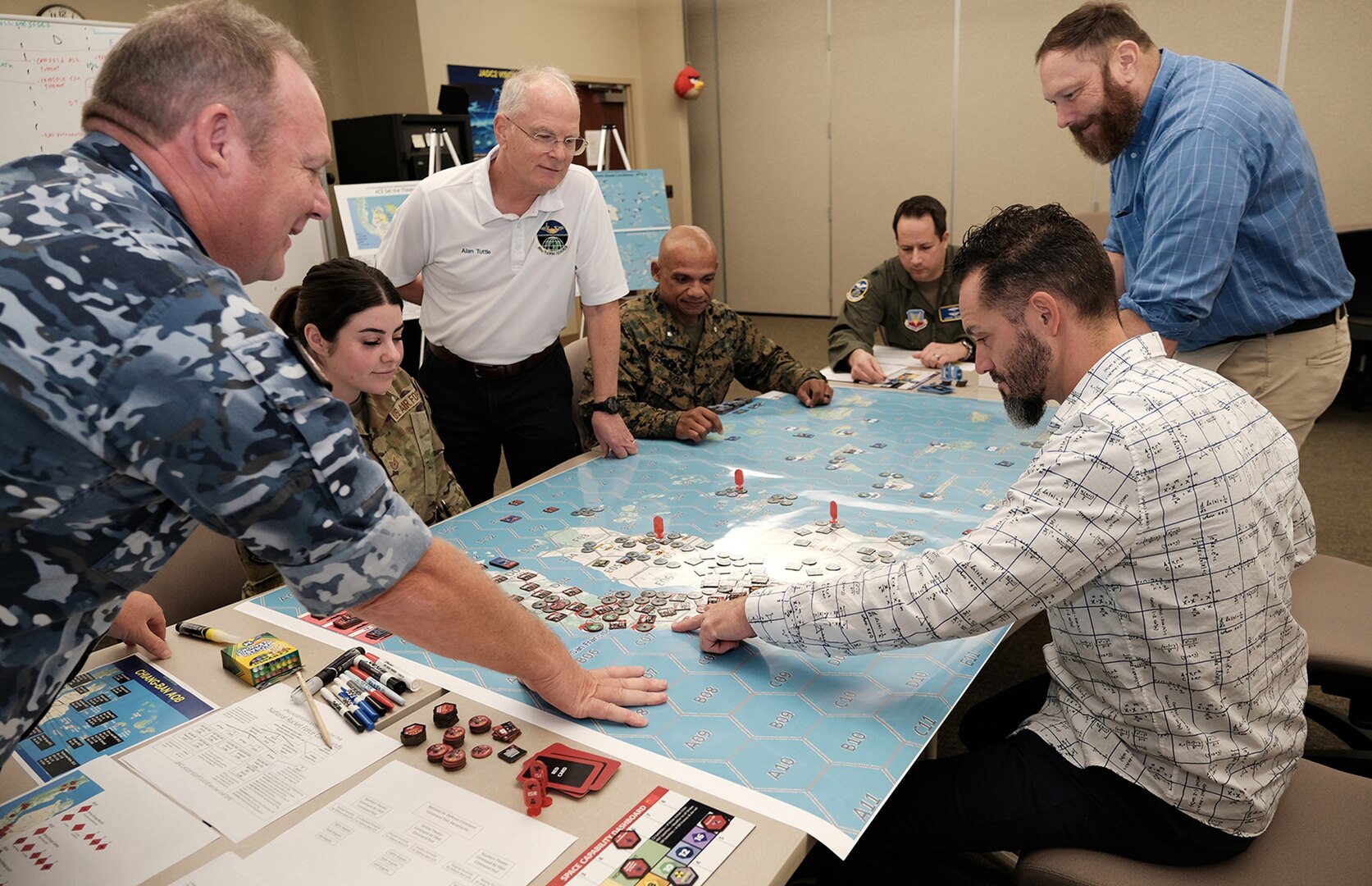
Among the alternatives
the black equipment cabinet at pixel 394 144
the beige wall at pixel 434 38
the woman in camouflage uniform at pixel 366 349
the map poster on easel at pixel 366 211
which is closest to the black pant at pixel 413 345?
the map poster on easel at pixel 366 211

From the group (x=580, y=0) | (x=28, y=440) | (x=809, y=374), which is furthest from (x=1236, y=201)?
(x=580, y=0)

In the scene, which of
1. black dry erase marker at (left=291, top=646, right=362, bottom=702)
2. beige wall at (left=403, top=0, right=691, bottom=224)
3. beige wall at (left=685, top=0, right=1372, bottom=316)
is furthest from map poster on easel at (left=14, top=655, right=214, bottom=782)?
beige wall at (left=685, top=0, right=1372, bottom=316)

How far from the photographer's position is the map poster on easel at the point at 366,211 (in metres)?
4.62

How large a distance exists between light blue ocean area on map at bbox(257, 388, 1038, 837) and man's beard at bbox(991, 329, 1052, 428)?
400 millimetres

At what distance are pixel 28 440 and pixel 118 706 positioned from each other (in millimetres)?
745

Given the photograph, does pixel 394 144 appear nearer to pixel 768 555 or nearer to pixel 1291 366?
pixel 768 555

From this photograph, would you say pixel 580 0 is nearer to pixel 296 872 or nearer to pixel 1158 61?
pixel 1158 61

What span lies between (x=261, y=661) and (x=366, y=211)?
3.83m

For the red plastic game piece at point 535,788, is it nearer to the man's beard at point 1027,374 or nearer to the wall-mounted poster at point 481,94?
the man's beard at point 1027,374

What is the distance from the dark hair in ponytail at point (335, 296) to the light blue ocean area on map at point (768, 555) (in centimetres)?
54

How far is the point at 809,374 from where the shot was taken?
3.02 m

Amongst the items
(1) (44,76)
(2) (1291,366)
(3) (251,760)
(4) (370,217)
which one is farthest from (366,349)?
(4) (370,217)

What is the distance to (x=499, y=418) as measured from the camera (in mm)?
2736

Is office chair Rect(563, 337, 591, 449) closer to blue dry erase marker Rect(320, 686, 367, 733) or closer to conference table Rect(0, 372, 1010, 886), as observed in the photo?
conference table Rect(0, 372, 1010, 886)
